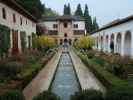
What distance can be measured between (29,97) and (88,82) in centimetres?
445

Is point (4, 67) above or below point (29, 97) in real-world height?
above

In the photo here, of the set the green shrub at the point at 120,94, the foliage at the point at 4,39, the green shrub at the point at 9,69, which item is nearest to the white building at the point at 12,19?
the foliage at the point at 4,39

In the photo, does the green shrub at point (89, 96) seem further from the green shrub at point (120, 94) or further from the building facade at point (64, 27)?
the building facade at point (64, 27)

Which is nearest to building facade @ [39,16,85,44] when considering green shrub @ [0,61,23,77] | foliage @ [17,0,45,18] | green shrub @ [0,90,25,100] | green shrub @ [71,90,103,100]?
foliage @ [17,0,45,18]

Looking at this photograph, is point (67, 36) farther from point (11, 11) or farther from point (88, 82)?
point (88, 82)

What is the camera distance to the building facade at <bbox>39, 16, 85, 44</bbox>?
82188mm

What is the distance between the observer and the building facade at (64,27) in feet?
270


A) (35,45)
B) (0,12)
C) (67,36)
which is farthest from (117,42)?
(67,36)

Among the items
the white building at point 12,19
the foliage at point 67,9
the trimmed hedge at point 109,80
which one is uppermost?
the foliage at point 67,9

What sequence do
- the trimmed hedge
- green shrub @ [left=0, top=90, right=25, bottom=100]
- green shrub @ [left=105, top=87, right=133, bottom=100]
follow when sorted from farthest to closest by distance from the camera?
the trimmed hedge < green shrub @ [left=0, top=90, right=25, bottom=100] < green shrub @ [left=105, top=87, right=133, bottom=100]

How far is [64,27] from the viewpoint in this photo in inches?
3302

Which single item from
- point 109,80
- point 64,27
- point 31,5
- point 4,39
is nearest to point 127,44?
point 4,39

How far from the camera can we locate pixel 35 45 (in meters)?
40.0

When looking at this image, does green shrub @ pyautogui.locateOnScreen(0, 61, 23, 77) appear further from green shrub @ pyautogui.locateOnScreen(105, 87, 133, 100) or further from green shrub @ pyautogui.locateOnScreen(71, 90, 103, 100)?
green shrub @ pyautogui.locateOnScreen(105, 87, 133, 100)
